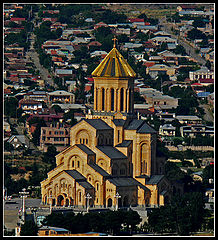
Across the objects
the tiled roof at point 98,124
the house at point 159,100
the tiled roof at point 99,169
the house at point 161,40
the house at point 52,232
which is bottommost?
the house at point 52,232

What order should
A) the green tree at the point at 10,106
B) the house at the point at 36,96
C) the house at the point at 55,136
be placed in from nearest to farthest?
1. the house at the point at 55,136
2. the green tree at the point at 10,106
3. the house at the point at 36,96

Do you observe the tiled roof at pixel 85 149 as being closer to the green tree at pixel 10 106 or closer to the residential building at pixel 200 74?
the green tree at pixel 10 106

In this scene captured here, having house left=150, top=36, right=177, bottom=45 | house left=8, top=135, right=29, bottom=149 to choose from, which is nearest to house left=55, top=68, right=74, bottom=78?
house left=150, top=36, right=177, bottom=45

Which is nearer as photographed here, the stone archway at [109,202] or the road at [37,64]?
the stone archway at [109,202]

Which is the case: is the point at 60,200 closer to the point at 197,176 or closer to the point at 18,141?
the point at 197,176

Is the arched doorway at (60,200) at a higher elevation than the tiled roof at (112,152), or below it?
below

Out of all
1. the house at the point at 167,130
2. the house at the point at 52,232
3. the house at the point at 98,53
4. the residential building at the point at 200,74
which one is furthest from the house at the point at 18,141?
the house at the point at 98,53

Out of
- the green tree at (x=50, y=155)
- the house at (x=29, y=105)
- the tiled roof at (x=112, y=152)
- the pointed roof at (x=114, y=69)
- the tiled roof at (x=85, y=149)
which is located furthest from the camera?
the house at (x=29, y=105)

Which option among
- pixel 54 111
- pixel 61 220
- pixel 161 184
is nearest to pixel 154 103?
pixel 54 111
